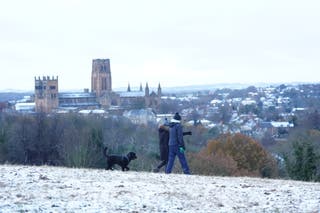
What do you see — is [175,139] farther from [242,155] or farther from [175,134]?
[242,155]

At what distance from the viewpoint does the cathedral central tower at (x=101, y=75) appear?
582 feet

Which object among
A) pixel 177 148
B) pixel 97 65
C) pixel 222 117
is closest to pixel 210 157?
pixel 177 148

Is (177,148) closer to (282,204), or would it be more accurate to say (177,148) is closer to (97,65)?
(282,204)

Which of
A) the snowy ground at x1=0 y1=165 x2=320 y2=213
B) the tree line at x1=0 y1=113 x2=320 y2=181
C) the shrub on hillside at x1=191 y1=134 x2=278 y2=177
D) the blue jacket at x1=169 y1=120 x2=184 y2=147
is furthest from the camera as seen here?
the shrub on hillside at x1=191 y1=134 x2=278 y2=177

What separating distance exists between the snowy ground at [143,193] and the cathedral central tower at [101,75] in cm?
15977

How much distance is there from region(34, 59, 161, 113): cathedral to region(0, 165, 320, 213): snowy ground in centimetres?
14566

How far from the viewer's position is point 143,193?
1491cm

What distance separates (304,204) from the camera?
14219 millimetres

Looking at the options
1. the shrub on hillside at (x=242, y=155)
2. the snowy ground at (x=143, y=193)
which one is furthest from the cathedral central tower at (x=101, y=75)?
the snowy ground at (x=143, y=193)

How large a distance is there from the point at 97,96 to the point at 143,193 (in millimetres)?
165174

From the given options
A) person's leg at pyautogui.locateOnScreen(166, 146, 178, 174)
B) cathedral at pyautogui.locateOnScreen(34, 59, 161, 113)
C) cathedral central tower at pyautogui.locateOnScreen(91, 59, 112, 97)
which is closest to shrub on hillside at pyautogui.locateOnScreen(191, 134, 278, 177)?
person's leg at pyautogui.locateOnScreen(166, 146, 178, 174)

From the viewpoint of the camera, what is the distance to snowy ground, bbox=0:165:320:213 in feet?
44.7

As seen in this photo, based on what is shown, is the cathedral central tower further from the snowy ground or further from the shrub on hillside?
the snowy ground

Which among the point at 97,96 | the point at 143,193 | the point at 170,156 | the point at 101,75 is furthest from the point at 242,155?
the point at 97,96
